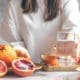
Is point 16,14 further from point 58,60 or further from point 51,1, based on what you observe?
point 58,60

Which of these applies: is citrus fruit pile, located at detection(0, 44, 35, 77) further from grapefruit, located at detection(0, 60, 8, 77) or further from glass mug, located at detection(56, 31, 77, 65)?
glass mug, located at detection(56, 31, 77, 65)

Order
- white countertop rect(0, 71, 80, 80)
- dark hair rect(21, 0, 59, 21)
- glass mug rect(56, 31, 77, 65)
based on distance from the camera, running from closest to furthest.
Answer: white countertop rect(0, 71, 80, 80), glass mug rect(56, 31, 77, 65), dark hair rect(21, 0, 59, 21)

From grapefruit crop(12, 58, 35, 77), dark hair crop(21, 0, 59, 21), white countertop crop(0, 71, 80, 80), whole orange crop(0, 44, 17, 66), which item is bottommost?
white countertop crop(0, 71, 80, 80)

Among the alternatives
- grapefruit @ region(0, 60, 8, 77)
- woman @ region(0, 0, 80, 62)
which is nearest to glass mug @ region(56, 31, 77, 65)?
grapefruit @ region(0, 60, 8, 77)

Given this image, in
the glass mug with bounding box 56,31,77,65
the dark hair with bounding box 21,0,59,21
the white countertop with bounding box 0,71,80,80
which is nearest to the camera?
the white countertop with bounding box 0,71,80,80

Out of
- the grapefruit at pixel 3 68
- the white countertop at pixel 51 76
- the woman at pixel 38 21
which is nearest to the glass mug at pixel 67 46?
the white countertop at pixel 51 76

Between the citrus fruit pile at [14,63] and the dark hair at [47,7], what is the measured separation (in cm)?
58

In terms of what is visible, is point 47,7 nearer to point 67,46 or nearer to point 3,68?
point 67,46

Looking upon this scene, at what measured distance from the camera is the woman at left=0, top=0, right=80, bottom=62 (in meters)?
1.67

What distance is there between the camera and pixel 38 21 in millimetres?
1723

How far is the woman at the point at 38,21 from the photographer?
167 centimetres

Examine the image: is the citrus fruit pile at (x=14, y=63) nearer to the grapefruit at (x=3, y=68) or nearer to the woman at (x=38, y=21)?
the grapefruit at (x=3, y=68)

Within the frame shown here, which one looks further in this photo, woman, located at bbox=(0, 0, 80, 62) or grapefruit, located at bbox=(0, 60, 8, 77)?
woman, located at bbox=(0, 0, 80, 62)

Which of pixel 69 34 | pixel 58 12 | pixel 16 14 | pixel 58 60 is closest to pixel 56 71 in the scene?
pixel 58 60
